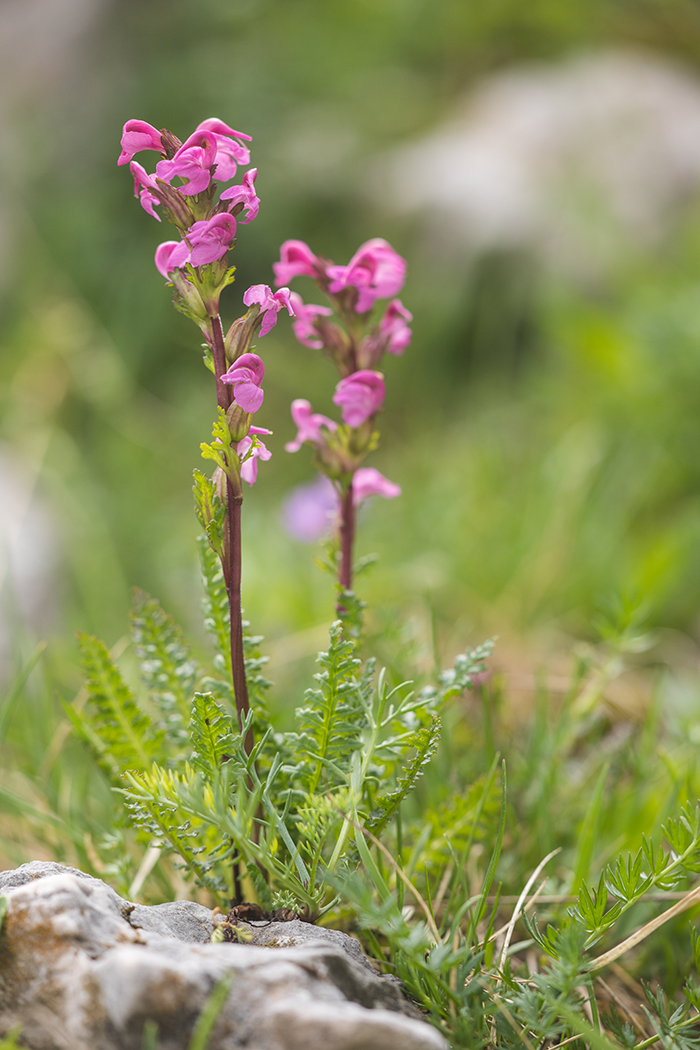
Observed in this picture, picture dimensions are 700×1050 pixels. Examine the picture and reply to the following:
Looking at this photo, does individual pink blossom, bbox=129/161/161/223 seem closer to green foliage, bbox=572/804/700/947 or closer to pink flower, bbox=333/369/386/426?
pink flower, bbox=333/369/386/426

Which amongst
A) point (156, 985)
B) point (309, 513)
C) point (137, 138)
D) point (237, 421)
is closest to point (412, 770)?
point (156, 985)

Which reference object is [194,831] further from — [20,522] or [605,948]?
[20,522]

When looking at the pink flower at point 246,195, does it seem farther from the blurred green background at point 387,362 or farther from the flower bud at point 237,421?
the blurred green background at point 387,362

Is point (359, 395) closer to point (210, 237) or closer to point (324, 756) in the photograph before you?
point (210, 237)

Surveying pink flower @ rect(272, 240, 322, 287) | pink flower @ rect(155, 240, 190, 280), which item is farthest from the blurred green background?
pink flower @ rect(155, 240, 190, 280)

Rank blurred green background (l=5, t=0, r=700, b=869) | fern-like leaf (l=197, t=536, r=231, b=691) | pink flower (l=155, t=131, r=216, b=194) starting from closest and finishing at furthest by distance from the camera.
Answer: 1. pink flower (l=155, t=131, r=216, b=194)
2. fern-like leaf (l=197, t=536, r=231, b=691)
3. blurred green background (l=5, t=0, r=700, b=869)

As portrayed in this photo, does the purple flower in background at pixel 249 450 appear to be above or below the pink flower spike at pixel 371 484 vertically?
above

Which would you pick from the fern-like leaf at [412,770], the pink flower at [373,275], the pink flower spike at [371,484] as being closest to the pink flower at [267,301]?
the pink flower at [373,275]

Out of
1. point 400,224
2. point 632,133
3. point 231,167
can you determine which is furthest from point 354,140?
point 231,167
